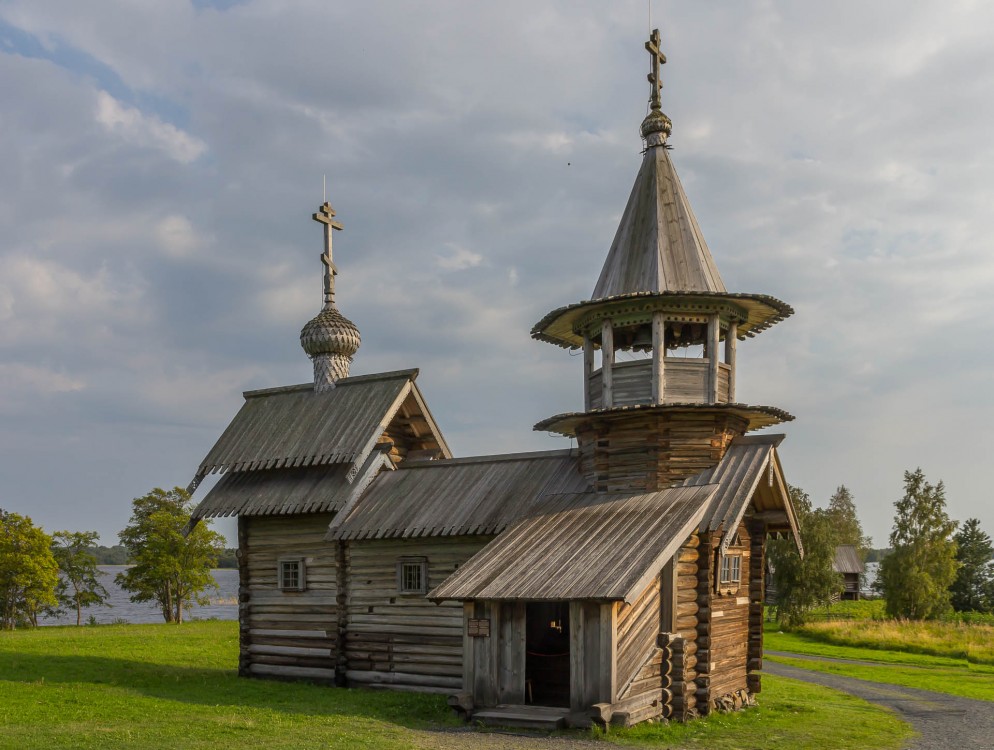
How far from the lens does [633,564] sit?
55.7 ft

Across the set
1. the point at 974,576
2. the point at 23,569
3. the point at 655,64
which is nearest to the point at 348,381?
the point at 655,64

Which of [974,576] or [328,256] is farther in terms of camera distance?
[974,576]

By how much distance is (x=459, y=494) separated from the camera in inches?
898

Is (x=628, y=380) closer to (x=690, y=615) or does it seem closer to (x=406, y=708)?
(x=690, y=615)

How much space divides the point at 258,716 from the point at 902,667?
24.3m

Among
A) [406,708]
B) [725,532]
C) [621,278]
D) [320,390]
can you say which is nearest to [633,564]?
[725,532]

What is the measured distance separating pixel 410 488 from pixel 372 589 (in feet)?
8.88

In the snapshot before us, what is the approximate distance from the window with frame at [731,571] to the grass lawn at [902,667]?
8.59 metres

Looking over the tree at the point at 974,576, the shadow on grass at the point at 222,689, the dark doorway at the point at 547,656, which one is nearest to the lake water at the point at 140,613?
the shadow on grass at the point at 222,689

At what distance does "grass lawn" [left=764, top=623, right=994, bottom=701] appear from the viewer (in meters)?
27.0

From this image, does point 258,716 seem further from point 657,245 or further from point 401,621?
point 657,245

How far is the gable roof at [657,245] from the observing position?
21.2m

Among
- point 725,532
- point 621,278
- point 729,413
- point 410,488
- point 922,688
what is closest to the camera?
point 725,532

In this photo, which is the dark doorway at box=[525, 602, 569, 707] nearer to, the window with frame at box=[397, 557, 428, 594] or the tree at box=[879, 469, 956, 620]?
the window with frame at box=[397, 557, 428, 594]
